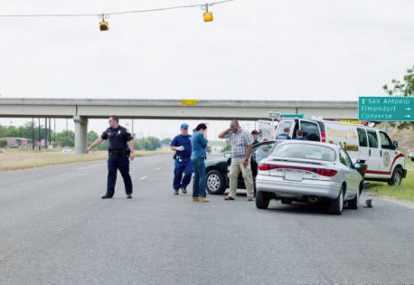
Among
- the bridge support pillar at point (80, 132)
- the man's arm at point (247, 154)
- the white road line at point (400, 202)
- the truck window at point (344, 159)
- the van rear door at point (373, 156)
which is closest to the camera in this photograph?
the truck window at point (344, 159)

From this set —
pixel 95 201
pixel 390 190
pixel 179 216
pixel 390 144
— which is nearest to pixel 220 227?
pixel 179 216

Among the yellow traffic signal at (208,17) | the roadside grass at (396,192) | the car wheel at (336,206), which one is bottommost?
the roadside grass at (396,192)

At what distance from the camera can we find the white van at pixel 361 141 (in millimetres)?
23812

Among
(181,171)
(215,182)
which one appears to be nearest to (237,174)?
(215,182)

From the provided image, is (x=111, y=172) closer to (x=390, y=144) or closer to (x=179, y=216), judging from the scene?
(x=179, y=216)

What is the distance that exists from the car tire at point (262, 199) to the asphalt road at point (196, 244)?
0.70 ft

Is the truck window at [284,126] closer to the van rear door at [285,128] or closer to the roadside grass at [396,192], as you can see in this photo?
the van rear door at [285,128]

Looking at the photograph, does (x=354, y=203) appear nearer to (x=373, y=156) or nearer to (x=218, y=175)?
(x=218, y=175)

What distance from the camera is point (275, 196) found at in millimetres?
14531

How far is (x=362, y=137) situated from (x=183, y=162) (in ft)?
28.8

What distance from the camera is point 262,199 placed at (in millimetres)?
14664

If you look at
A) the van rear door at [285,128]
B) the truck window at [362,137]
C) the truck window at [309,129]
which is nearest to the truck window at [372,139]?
the truck window at [362,137]

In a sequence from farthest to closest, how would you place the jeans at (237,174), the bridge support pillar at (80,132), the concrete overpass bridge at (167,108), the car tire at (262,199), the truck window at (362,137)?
1. the bridge support pillar at (80,132)
2. the concrete overpass bridge at (167,108)
3. the truck window at (362,137)
4. the jeans at (237,174)
5. the car tire at (262,199)

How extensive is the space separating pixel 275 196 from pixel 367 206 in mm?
3214
